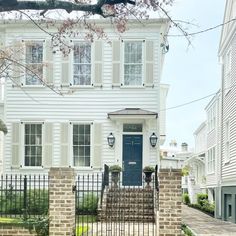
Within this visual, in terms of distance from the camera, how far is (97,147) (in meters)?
20.8

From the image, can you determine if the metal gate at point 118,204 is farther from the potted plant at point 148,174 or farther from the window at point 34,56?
the window at point 34,56

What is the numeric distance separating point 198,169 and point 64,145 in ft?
83.6

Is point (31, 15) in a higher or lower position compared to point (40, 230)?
higher

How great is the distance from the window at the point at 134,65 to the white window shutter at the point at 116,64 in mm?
290

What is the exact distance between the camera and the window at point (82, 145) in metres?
21.0

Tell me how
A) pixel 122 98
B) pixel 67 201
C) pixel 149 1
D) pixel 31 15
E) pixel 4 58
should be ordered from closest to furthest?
1. pixel 149 1
2. pixel 31 15
3. pixel 67 201
4. pixel 4 58
5. pixel 122 98

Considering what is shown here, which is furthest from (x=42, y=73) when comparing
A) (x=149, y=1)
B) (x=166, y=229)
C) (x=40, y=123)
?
(x=149, y=1)

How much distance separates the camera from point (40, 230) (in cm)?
Result: 1213

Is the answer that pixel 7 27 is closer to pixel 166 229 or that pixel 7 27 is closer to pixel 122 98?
pixel 122 98

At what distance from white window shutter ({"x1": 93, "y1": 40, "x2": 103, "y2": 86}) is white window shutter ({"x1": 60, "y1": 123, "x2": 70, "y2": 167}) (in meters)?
2.15

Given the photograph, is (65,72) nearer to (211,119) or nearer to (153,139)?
(153,139)

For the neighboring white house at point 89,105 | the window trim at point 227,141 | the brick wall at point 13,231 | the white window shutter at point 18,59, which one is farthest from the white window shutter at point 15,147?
the window trim at point 227,141

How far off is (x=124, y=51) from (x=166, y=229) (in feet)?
36.9

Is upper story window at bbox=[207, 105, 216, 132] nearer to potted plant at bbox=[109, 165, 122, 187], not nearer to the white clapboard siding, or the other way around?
the white clapboard siding
